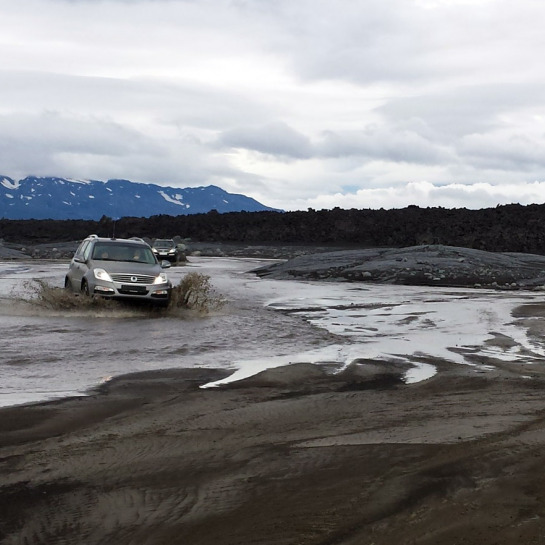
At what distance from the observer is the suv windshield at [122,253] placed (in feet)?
58.6

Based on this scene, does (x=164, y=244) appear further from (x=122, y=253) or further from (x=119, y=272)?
(x=119, y=272)

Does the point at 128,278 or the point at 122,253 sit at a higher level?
the point at 122,253

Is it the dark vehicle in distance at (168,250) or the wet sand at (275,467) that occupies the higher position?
the dark vehicle in distance at (168,250)

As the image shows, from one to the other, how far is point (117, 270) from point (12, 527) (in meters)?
13.1

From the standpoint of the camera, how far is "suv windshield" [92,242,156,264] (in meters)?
17.9

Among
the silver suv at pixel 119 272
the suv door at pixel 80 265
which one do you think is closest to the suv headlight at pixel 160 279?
the silver suv at pixel 119 272

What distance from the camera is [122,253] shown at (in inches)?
713

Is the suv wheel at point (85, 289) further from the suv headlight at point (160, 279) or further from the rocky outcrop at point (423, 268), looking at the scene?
the rocky outcrop at point (423, 268)

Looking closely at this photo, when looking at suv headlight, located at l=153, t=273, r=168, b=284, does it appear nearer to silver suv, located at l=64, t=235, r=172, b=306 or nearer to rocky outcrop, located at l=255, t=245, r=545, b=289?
silver suv, located at l=64, t=235, r=172, b=306

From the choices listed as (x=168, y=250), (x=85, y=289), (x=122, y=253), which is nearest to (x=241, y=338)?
(x=85, y=289)

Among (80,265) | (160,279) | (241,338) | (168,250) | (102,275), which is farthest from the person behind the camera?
(168,250)

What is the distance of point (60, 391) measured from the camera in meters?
7.71

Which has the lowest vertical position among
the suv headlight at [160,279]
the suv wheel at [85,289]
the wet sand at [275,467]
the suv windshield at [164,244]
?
the wet sand at [275,467]

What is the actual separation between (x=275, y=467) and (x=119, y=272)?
1227 cm
